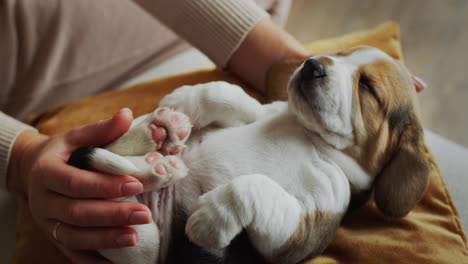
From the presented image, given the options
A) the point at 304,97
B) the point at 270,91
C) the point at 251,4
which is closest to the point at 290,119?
the point at 304,97

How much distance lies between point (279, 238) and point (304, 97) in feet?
1.13

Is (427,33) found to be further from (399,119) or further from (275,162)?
(275,162)

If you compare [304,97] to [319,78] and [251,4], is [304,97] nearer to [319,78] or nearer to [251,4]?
[319,78]

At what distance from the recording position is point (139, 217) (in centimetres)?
91

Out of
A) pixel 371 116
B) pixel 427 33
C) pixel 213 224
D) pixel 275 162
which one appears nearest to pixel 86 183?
pixel 213 224

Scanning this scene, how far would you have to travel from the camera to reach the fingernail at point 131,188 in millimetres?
917

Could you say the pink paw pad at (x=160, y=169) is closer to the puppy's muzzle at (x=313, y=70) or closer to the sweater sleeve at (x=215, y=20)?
the puppy's muzzle at (x=313, y=70)

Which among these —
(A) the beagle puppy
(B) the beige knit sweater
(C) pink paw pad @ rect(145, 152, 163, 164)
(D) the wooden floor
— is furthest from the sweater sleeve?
(D) the wooden floor

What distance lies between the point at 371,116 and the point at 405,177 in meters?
0.18

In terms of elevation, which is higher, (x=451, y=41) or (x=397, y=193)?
(x=397, y=193)

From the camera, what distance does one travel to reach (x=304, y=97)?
103cm

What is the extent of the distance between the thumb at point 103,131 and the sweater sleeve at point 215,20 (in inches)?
19.8

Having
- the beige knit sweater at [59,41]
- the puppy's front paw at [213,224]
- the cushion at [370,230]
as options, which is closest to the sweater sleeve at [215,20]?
the beige knit sweater at [59,41]

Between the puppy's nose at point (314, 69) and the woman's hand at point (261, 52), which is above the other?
the puppy's nose at point (314, 69)
